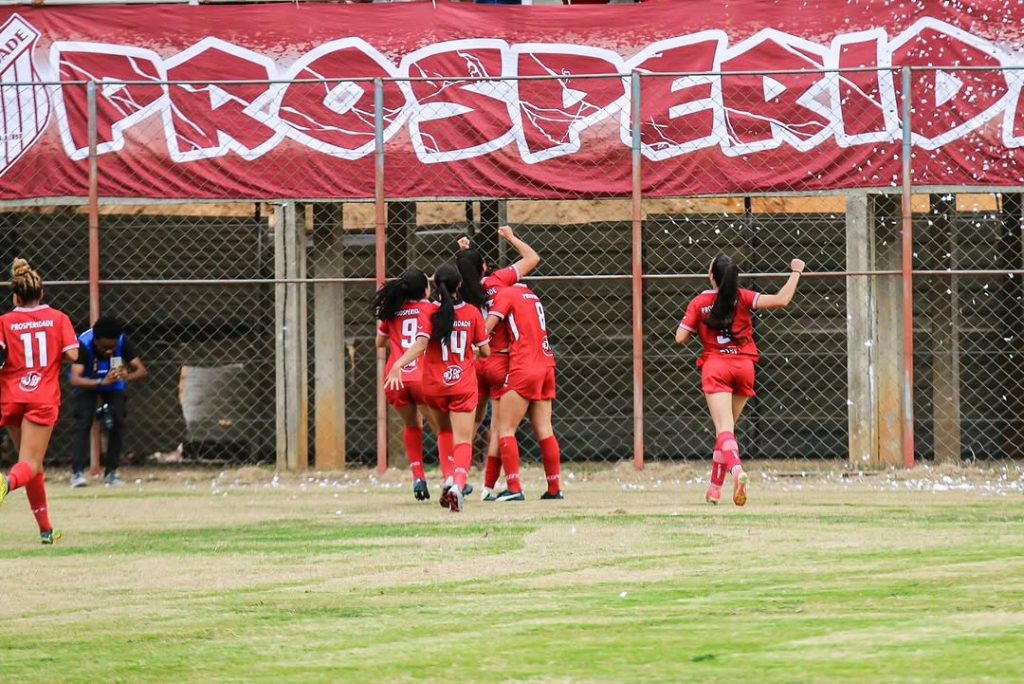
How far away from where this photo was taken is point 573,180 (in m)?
16.2

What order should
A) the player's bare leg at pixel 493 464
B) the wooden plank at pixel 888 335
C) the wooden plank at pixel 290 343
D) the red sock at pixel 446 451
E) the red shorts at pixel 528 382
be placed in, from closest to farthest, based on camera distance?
1. the red sock at pixel 446 451
2. the red shorts at pixel 528 382
3. the player's bare leg at pixel 493 464
4. the wooden plank at pixel 888 335
5. the wooden plank at pixel 290 343

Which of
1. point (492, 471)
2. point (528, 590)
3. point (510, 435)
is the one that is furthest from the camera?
point (492, 471)

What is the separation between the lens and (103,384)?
16219mm

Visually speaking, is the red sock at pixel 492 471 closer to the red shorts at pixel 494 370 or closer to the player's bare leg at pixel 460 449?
the red shorts at pixel 494 370

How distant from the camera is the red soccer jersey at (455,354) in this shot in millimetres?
12570

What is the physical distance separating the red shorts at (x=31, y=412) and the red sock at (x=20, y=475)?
12.4 inches

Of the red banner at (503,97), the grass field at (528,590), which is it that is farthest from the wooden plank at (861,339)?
the grass field at (528,590)

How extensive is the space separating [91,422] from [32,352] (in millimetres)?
5039

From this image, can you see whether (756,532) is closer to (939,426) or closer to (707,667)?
(707,667)

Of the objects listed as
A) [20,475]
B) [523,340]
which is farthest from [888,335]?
[20,475]

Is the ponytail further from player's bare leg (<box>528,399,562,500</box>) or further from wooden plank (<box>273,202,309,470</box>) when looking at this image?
wooden plank (<box>273,202,309,470</box>)

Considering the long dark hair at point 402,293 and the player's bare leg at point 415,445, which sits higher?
the long dark hair at point 402,293

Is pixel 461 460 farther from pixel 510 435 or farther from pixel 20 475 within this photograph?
pixel 20 475

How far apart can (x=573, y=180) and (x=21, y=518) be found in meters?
5.88
